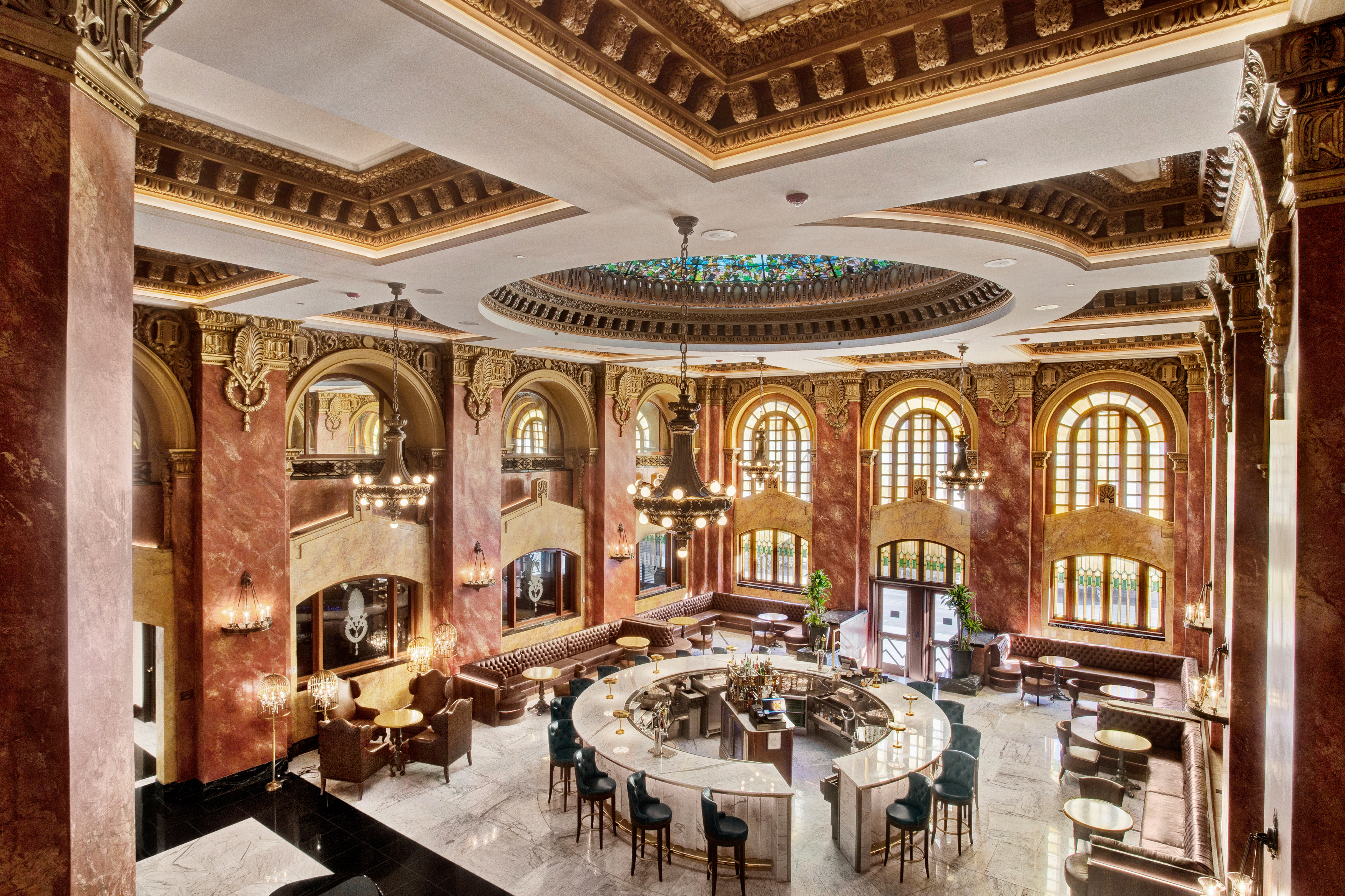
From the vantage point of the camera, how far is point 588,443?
1460 cm

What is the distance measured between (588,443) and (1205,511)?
35.6ft

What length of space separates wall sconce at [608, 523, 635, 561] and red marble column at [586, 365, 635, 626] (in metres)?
0.06

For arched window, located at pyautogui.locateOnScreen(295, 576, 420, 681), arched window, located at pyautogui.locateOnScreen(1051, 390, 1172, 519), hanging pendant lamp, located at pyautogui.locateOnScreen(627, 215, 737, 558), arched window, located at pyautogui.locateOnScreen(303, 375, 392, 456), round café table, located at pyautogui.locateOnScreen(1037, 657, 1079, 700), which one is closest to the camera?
hanging pendant lamp, located at pyautogui.locateOnScreen(627, 215, 737, 558)

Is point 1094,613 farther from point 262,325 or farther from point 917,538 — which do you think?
point 262,325

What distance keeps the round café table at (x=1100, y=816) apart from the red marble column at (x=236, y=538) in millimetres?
9646

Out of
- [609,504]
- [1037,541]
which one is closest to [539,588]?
[609,504]

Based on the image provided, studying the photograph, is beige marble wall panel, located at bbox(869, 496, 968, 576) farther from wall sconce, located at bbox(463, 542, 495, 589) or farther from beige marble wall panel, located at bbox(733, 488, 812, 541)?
wall sconce, located at bbox(463, 542, 495, 589)

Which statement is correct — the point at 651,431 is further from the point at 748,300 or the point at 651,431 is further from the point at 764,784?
the point at 764,784

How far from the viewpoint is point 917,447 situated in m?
15.2

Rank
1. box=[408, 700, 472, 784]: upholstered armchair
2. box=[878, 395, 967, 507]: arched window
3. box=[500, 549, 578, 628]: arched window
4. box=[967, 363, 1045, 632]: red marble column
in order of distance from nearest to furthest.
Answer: box=[408, 700, 472, 784]: upholstered armchair < box=[500, 549, 578, 628]: arched window < box=[967, 363, 1045, 632]: red marble column < box=[878, 395, 967, 507]: arched window

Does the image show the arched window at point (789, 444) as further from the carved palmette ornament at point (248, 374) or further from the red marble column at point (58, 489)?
the red marble column at point (58, 489)

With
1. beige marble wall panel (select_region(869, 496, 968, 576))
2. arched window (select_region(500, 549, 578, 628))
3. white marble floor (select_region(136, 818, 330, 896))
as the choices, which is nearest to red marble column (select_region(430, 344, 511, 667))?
arched window (select_region(500, 549, 578, 628))

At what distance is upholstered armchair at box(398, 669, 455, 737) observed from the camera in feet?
35.9

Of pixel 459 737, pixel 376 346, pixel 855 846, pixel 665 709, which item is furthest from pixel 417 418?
pixel 855 846
